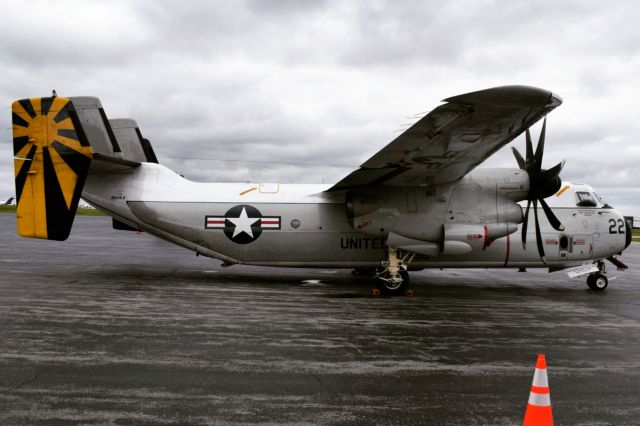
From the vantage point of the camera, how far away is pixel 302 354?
722 cm

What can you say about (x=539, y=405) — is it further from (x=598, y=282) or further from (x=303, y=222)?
(x=598, y=282)

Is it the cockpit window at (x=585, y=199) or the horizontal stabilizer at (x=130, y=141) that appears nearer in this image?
the cockpit window at (x=585, y=199)

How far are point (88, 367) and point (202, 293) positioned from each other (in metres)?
6.45

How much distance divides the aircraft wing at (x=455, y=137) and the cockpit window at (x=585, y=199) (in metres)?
4.70

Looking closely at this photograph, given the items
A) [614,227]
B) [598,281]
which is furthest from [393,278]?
[614,227]

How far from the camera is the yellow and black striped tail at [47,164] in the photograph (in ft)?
41.3

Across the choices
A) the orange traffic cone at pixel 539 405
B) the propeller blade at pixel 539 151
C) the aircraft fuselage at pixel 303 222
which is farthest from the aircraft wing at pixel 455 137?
the orange traffic cone at pixel 539 405

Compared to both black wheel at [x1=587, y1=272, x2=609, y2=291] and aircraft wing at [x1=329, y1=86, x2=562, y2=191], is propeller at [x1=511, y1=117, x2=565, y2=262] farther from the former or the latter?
black wheel at [x1=587, y1=272, x2=609, y2=291]

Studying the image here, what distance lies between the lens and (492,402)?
5.50 metres

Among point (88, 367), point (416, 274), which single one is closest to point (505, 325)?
point (88, 367)

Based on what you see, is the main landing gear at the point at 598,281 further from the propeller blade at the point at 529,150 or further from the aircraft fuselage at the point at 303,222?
the propeller blade at the point at 529,150

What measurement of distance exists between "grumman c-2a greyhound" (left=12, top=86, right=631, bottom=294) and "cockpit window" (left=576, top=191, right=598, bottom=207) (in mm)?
44

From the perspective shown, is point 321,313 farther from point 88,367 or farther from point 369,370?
point 88,367

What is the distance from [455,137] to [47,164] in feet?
34.5
